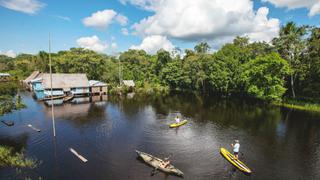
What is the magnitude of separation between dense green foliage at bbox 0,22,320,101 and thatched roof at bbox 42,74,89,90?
12.8m

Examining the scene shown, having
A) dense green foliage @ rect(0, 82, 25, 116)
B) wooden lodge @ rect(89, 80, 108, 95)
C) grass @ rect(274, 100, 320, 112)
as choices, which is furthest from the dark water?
wooden lodge @ rect(89, 80, 108, 95)

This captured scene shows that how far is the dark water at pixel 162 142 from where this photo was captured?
18.1m

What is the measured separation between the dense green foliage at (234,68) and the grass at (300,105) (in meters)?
2.45

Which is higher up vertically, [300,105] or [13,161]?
[300,105]

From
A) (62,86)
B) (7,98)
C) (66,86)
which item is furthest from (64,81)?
(7,98)

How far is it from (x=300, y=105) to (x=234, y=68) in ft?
61.8

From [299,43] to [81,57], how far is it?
63.8 metres

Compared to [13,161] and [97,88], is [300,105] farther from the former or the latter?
[97,88]

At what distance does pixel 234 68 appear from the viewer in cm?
5775

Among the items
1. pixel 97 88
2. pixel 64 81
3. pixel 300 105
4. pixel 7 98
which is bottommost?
pixel 300 105

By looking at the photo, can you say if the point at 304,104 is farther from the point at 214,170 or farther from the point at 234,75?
the point at 214,170

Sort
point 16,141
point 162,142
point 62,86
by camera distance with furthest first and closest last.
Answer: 1. point 62,86
2. point 162,142
3. point 16,141

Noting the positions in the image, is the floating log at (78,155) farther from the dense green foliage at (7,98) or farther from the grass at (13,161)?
the dense green foliage at (7,98)

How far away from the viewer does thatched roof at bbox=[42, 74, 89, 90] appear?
5300 cm
